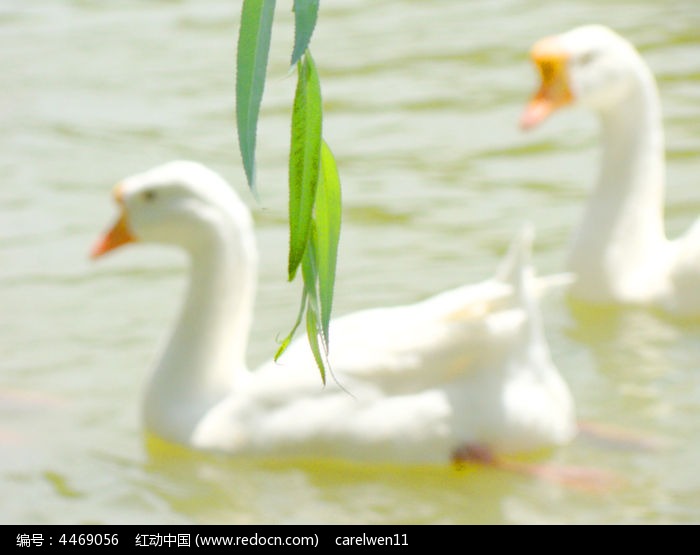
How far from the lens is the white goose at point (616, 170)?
5121 millimetres

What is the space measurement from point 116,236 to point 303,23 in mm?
4055

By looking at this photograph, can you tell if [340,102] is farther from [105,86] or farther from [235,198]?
[235,198]

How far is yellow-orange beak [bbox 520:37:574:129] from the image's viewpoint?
5.25 meters

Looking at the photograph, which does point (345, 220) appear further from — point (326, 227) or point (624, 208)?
point (326, 227)

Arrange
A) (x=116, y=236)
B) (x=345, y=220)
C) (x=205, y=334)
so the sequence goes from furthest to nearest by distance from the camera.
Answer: (x=345, y=220) < (x=116, y=236) < (x=205, y=334)

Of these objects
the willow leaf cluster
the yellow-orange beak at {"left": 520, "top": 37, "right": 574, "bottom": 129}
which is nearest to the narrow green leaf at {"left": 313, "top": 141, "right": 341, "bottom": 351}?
the willow leaf cluster

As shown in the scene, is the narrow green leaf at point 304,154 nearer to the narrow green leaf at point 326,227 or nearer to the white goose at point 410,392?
the narrow green leaf at point 326,227

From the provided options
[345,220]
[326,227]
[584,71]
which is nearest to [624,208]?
[584,71]

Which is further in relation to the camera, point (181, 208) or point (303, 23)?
point (181, 208)

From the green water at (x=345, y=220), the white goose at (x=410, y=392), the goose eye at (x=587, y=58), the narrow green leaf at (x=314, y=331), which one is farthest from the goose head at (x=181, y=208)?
the narrow green leaf at (x=314, y=331)

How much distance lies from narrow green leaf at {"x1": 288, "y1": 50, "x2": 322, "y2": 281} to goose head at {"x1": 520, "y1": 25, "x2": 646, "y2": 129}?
4.64m

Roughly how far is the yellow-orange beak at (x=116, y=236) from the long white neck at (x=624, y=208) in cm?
157

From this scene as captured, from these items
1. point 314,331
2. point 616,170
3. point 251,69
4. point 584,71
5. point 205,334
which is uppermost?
point 251,69

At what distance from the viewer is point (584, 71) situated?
5.29 metres
